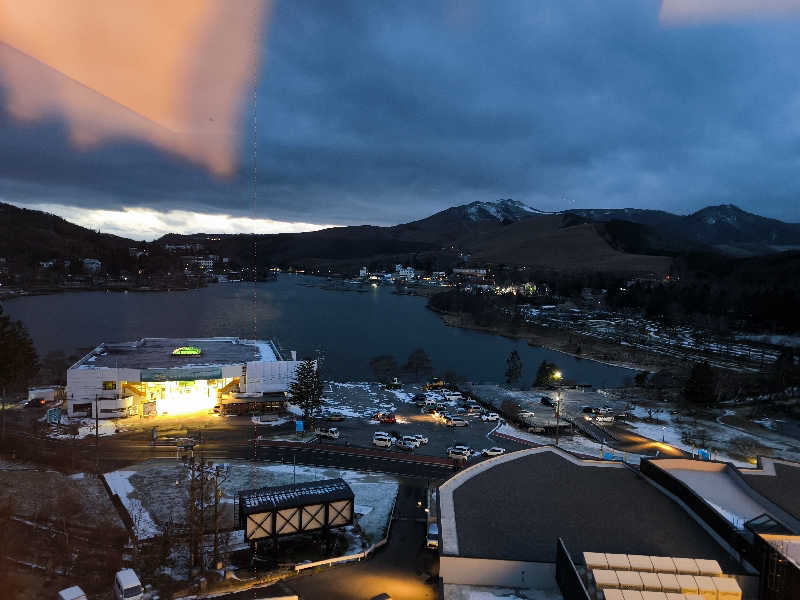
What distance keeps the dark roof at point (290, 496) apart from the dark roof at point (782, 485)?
3593 mm

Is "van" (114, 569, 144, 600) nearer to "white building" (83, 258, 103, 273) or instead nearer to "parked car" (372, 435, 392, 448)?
"parked car" (372, 435, 392, 448)

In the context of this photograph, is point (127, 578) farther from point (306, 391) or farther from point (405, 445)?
point (306, 391)

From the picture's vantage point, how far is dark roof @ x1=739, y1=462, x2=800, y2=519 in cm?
450

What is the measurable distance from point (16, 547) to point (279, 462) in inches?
117

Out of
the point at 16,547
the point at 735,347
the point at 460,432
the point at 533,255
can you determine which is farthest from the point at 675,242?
the point at 16,547

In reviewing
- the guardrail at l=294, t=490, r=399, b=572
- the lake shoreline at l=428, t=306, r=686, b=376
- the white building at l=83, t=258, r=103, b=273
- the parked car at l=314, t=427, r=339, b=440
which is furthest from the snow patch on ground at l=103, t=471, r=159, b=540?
the white building at l=83, t=258, r=103, b=273

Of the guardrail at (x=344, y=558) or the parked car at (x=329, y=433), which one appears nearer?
the guardrail at (x=344, y=558)

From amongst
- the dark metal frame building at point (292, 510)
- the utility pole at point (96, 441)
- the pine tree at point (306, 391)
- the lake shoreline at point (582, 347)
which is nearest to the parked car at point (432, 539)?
the dark metal frame building at point (292, 510)

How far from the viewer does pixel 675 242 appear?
6675cm

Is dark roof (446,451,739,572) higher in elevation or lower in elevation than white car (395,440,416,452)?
higher

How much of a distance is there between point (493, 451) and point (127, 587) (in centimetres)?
501

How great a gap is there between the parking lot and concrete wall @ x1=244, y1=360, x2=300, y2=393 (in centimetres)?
91

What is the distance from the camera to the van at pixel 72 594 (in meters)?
3.59

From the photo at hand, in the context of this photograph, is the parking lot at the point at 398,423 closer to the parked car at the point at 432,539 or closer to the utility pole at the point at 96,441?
the parked car at the point at 432,539
